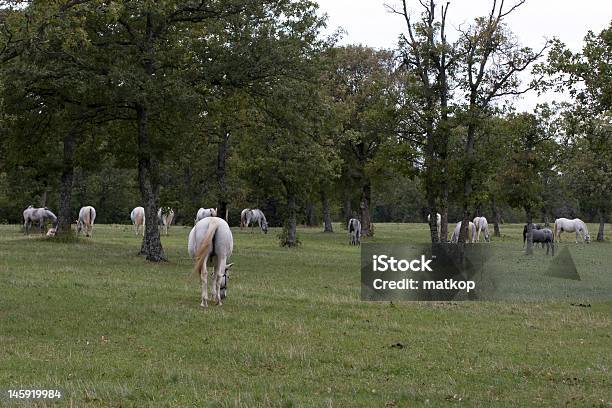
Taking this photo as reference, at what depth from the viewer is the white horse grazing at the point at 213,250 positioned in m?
16.6

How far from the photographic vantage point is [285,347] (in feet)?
39.1

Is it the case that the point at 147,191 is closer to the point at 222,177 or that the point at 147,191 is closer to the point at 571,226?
the point at 222,177

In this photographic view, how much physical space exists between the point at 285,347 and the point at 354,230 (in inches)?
1500

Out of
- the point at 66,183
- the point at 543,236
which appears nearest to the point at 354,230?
the point at 543,236

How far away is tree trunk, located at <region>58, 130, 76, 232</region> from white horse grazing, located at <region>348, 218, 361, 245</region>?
18605mm

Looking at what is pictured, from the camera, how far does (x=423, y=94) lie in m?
28.2

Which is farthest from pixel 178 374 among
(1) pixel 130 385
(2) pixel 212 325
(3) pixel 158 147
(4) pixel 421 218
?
(4) pixel 421 218

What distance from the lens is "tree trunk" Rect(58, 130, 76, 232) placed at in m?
35.7

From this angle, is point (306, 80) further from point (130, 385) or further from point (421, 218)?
point (421, 218)

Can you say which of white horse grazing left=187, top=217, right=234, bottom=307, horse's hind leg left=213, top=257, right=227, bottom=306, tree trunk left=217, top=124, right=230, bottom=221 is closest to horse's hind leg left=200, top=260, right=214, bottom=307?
white horse grazing left=187, top=217, right=234, bottom=307

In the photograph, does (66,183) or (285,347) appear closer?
(285,347)

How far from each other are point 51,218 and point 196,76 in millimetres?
27323

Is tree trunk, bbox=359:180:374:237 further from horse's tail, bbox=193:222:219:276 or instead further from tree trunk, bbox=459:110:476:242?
horse's tail, bbox=193:222:219:276

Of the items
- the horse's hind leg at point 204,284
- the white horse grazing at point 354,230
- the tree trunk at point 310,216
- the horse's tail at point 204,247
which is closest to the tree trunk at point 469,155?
the horse's tail at point 204,247
